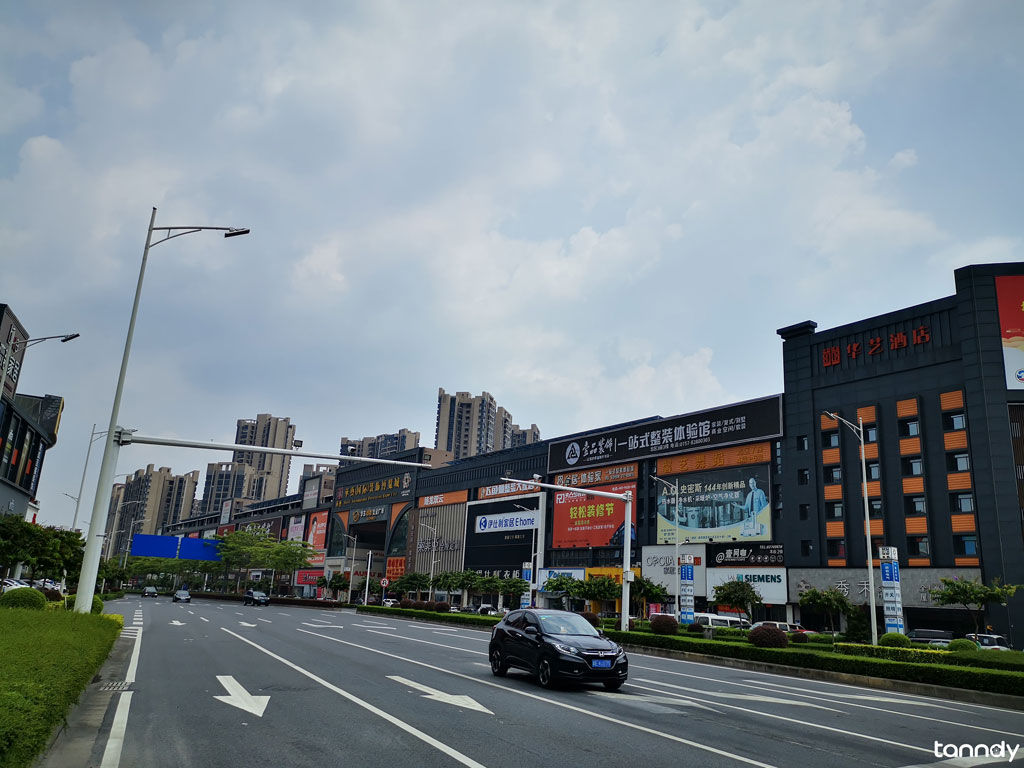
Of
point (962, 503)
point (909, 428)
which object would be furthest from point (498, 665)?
point (909, 428)

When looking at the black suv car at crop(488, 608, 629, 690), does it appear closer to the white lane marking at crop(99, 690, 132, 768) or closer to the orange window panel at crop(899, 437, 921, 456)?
the white lane marking at crop(99, 690, 132, 768)

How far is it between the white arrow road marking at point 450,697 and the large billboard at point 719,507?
142ft

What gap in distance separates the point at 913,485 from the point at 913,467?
1.27m

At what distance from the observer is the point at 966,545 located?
4419 cm

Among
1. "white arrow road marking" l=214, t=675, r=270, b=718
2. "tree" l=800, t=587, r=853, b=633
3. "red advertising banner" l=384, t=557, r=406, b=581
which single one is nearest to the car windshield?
"white arrow road marking" l=214, t=675, r=270, b=718

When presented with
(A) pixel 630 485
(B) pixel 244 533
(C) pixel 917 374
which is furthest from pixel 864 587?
(B) pixel 244 533

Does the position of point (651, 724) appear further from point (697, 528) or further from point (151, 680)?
point (697, 528)

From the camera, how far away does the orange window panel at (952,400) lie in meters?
46.1

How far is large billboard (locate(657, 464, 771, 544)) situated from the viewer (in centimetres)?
5647

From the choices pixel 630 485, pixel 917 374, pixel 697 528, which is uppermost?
pixel 917 374

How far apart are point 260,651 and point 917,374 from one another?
150ft

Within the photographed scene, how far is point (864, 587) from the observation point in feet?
157

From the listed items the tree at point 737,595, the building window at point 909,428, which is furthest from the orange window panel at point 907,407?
the tree at point 737,595

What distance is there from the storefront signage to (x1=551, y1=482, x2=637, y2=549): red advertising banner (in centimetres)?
78
